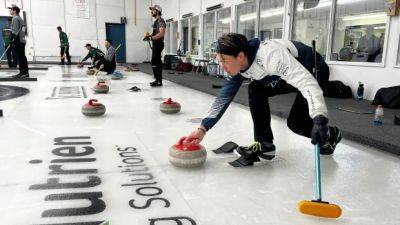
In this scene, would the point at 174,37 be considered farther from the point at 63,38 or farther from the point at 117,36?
the point at 63,38

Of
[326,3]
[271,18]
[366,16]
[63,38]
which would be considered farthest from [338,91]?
[63,38]

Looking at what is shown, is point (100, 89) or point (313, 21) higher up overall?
point (313, 21)

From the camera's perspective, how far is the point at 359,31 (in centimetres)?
543

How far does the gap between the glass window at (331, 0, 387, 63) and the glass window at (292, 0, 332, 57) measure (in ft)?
0.90

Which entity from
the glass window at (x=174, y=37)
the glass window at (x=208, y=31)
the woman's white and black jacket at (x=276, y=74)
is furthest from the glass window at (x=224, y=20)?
the woman's white and black jacket at (x=276, y=74)

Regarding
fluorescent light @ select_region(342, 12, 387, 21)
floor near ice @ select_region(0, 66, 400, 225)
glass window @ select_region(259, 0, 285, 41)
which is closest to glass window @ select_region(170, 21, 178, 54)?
glass window @ select_region(259, 0, 285, 41)

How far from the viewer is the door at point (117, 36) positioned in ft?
50.0

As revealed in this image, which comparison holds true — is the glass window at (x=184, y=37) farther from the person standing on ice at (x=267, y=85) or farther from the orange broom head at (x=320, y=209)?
the orange broom head at (x=320, y=209)

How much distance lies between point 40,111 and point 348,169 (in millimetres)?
3161

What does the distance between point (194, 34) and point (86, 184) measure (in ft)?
35.6

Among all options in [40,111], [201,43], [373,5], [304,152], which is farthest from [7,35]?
[304,152]

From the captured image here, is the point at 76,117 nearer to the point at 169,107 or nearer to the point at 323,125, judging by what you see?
the point at 169,107

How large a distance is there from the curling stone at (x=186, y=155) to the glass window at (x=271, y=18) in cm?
605

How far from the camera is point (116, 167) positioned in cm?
197
